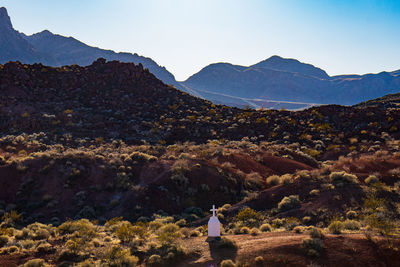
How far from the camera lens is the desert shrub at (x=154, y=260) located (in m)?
11.0

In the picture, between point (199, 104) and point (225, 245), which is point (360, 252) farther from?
point (199, 104)

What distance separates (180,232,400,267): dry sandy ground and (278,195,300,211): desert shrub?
576 centimetres

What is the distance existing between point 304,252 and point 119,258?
633cm

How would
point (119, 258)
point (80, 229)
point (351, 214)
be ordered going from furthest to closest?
point (351, 214) → point (80, 229) → point (119, 258)

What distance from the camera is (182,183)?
77.4 ft

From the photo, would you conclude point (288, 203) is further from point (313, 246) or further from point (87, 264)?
point (87, 264)

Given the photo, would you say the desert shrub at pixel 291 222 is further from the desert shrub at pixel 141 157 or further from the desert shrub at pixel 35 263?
the desert shrub at pixel 141 157

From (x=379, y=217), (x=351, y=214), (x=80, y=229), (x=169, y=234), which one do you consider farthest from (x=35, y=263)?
(x=379, y=217)

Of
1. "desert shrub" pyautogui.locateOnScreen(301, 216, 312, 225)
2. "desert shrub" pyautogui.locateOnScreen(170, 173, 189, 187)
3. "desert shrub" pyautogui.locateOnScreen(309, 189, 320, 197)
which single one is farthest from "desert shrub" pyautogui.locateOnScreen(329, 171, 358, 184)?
"desert shrub" pyautogui.locateOnScreen(170, 173, 189, 187)

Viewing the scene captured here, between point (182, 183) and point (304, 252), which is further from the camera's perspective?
point (182, 183)

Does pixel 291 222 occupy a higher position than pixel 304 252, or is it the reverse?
pixel 304 252

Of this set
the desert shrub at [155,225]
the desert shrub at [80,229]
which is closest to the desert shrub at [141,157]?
the desert shrub at [155,225]

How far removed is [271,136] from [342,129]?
35.1 ft

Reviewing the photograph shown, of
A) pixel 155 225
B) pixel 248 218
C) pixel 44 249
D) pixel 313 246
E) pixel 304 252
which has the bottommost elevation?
pixel 155 225
